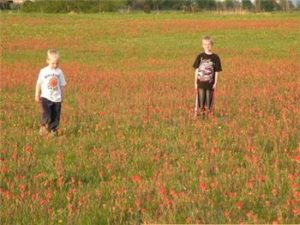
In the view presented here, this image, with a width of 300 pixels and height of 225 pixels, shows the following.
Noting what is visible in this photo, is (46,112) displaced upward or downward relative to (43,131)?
upward

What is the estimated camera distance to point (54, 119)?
32.9 feet

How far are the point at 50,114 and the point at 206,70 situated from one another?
3.37m

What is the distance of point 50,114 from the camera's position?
996 centimetres

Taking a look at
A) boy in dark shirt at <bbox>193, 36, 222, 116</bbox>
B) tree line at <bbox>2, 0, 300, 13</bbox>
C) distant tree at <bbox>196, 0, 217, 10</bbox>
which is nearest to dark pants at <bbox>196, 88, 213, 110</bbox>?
boy in dark shirt at <bbox>193, 36, 222, 116</bbox>

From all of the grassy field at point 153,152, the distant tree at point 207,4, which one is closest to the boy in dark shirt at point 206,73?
the grassy field at point 153,152

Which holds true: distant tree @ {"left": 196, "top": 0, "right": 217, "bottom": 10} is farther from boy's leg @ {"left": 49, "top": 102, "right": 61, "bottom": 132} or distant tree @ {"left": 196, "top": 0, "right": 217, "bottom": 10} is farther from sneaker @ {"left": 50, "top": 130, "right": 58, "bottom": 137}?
sneaker @ {"left": 50, "top": 130, "right": 58, "bottom": 137}

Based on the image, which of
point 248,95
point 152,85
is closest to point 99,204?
point 248,95

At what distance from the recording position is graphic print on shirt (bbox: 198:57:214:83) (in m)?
11.4

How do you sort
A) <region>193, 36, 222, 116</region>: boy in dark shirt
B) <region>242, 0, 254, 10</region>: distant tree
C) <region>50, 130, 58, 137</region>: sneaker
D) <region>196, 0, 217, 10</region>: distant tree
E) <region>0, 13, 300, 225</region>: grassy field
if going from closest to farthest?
<region>0, 13, 300, 225</region>: grassy field < <region>50, 130, 58, 137</region>: sneaker < <region>193, 36, 222, 116</region>: boy in dark shirt < <region>242, 0, 254, 10</region>: distant tree < <region>196, 0, 217, 10</region>: distant tree

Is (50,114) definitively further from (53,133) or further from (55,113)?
(53,133)

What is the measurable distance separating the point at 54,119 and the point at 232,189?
15.9ft

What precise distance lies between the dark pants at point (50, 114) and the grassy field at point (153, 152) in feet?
1.03

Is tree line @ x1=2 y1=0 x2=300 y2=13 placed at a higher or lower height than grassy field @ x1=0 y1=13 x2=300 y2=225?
higher

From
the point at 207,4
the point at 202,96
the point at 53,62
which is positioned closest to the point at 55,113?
the point at 53,62
